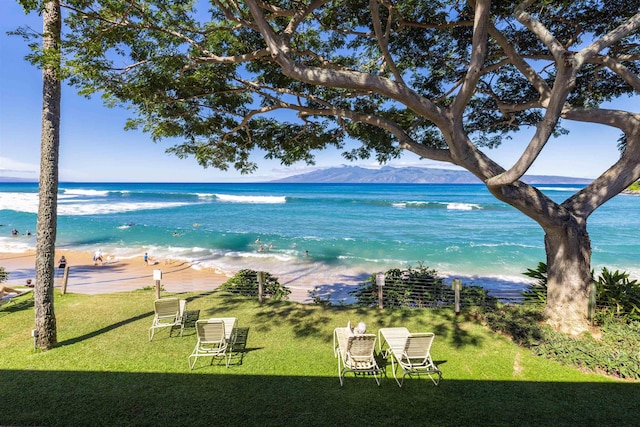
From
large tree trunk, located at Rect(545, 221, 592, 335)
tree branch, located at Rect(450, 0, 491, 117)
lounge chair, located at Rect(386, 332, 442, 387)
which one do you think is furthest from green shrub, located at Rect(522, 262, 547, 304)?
tree branch, located at Rect(450, 0, 491, 117)

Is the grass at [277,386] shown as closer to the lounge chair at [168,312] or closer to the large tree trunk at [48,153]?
the lounge chair at [168,312]

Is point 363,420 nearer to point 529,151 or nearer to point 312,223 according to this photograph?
point 529,151

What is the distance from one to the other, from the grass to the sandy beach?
5.66 metres

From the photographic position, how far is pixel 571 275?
264 inches

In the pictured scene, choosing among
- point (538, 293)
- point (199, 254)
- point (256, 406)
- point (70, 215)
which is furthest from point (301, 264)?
point (70, 215)

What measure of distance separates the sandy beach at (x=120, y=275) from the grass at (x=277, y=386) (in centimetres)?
566


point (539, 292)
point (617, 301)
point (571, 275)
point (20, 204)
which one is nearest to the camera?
point (571, 275)

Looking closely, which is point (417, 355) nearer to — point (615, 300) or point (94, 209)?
point (615, 300)

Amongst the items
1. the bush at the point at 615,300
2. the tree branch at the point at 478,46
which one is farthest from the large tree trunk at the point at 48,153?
the bush at the point at 615,300

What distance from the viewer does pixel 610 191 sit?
6.50 meters

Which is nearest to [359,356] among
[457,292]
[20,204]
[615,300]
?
[457,292]

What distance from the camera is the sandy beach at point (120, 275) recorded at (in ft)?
45.0

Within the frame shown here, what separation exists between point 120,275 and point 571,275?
1967 centimetres

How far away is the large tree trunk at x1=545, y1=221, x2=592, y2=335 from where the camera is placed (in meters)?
6.59
